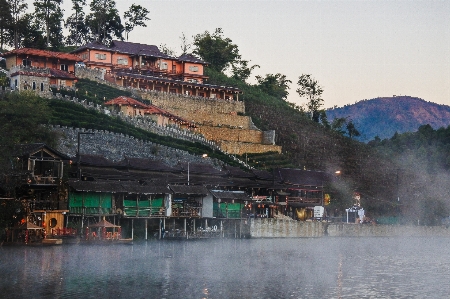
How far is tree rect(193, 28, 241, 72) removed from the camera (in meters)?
170

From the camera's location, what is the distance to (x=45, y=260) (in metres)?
65.6

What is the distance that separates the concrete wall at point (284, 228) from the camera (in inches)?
4077

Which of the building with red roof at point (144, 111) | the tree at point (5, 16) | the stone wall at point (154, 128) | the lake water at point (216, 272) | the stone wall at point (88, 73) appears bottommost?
the lake water at point (216, 272)

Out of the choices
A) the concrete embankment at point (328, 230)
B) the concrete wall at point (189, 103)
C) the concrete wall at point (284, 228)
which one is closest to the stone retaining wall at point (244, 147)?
the concrete wall at point (189, 103)

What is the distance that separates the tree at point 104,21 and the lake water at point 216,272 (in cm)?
7879

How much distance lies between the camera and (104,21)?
161 m

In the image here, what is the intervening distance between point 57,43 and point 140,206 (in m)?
69.5

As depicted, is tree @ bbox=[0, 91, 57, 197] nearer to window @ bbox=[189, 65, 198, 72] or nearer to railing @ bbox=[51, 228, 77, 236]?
railing @ bbox=[51, 228, 77, 236]

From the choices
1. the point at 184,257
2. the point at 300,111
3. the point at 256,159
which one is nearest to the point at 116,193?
the point at 184,257

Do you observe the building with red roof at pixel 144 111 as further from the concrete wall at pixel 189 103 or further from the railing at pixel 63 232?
the railing at pixel 63 232

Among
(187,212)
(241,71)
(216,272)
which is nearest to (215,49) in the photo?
(241,71)

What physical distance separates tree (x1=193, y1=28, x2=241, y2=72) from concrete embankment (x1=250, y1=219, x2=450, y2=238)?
6143cm

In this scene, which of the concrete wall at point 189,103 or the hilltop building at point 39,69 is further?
the concrete wall at point 189,103

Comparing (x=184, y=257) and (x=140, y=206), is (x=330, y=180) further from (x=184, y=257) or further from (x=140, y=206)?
(x=184, y=257)
